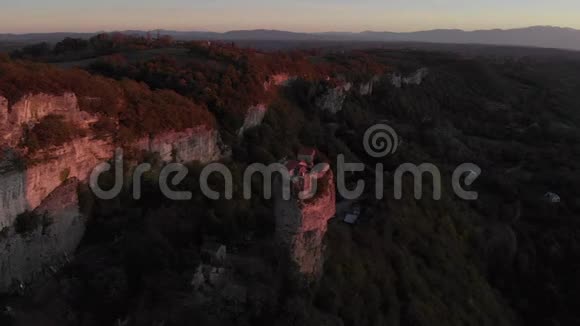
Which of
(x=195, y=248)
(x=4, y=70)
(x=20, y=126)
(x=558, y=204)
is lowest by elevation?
(x=558, y=204)

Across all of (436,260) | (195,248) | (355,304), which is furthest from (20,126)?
(436,260)

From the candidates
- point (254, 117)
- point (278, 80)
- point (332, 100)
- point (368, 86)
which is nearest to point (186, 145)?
point (254, 117)

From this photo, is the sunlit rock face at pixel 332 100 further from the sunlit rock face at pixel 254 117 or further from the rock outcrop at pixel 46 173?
the rock outcrop at pixel 46 173

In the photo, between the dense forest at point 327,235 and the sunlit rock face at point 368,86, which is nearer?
the dense forest at point 327,235

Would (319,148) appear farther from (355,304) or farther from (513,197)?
(355,304)

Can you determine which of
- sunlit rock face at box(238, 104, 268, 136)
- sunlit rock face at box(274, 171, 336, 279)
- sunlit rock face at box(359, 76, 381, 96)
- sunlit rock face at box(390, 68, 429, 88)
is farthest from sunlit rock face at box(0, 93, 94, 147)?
sunlit rock face at box(390, 68, 429, 88)

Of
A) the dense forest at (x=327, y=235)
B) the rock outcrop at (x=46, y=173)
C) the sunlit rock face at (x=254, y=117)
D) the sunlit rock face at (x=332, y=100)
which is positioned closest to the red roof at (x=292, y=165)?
the dense forest at (x=327, y=235)
